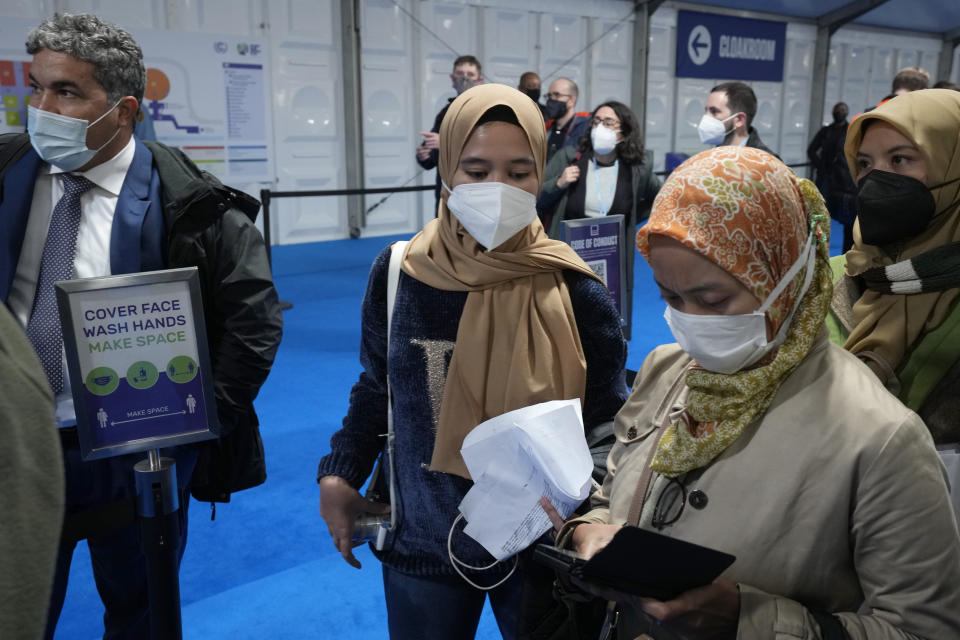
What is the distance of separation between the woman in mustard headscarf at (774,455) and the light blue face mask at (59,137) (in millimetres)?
1594

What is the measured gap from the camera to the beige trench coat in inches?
45.0

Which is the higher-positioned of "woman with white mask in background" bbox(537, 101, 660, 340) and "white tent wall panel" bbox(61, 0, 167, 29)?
"white tent wall panel" bbox(61, 0, 167, 29)

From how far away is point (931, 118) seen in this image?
2.01 meters

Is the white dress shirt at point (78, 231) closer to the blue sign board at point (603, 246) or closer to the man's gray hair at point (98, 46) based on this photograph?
the man's gray hair at point (98, 46)

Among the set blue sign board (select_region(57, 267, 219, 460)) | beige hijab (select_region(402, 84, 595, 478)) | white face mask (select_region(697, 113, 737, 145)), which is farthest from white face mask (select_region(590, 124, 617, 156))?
blue sign board (select_region(57, 267, 219, 460))

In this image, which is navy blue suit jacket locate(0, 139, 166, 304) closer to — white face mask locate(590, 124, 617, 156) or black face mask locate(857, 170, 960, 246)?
black face mask locate(857, 170, 960, 246)

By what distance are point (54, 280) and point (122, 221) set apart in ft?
0.75

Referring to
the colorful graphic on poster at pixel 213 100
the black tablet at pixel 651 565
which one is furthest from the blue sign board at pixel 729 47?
the black tablet at pixel 651 565

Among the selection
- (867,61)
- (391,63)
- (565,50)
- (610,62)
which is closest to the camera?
(391,63)

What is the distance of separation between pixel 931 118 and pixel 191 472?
7.14 ft

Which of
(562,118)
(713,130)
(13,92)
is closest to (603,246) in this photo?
(713,130)

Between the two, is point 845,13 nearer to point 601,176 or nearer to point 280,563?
point 601,176

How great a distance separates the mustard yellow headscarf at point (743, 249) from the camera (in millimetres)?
1280

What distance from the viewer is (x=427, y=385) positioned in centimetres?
181
